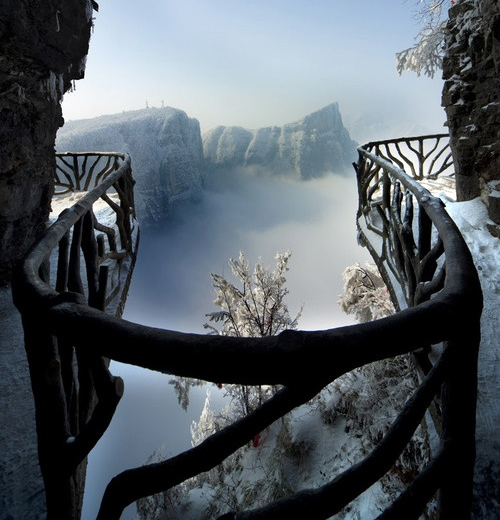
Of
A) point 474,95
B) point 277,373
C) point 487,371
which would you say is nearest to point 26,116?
point 277,373

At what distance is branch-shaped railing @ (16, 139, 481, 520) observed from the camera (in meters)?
0.88

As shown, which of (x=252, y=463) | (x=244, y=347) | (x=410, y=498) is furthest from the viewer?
(x=252, y=463)

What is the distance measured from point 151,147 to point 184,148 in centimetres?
442

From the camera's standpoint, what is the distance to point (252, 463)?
682cm

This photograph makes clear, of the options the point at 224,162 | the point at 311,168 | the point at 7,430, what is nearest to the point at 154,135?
the point at 224,162

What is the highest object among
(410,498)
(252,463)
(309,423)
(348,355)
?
(348,355)

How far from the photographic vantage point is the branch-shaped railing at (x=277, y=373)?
88cm

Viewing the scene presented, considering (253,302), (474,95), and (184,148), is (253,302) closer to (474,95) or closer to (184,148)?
(474,95)

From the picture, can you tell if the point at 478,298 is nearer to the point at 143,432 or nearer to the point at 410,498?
the point at 410,498

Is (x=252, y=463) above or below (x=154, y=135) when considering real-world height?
below

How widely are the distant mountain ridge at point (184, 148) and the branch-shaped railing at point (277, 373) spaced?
37076 mm

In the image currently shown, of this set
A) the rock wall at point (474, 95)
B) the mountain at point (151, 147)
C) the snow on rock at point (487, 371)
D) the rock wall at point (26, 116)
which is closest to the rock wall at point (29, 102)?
the rock wall at point (26, 116)

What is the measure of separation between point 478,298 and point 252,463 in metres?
6.91

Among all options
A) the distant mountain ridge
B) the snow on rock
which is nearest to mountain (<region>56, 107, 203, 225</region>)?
the distant mountain ridge
